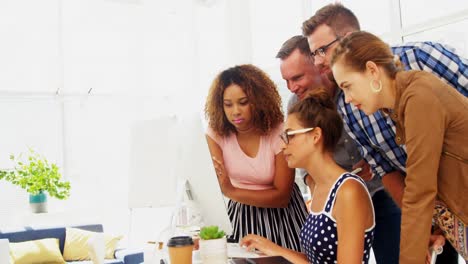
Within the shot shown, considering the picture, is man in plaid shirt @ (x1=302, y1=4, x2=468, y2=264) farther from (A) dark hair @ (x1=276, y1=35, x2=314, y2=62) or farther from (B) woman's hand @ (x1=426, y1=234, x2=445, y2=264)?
(B) woman's hand @ (x1=426, y1=234, x2=445, y2=264)

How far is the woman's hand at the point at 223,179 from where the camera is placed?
200 centimetres

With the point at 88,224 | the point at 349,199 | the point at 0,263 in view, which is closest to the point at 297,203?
the point at 349,199

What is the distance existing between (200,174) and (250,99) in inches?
28.3

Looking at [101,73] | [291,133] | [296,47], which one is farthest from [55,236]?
[291,133]

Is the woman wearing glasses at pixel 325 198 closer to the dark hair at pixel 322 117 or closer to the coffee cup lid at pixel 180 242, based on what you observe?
the dark hair at pixel 322 117

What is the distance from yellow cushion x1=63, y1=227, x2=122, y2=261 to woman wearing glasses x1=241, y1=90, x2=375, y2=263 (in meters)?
4.08

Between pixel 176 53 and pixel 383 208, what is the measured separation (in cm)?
510

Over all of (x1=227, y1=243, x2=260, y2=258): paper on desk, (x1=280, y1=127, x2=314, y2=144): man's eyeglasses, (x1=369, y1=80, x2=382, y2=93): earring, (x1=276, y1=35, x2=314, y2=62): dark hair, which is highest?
(x1=276, y1=35, x2=314, y2=62): dark hair

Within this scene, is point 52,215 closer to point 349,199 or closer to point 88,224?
point 88,224

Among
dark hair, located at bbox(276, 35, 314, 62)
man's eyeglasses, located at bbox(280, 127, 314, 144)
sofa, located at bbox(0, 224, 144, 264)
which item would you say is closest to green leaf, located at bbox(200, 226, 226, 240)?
man's eyeglasses, located at bbox(280, 127, 314, 144)

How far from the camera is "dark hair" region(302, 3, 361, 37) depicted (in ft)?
6.26

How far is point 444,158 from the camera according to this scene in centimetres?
133

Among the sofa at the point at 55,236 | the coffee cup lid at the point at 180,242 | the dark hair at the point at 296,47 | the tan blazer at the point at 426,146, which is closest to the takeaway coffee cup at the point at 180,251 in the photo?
the coffee cup lid at the point at 180,242

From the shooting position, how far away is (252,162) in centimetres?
207
